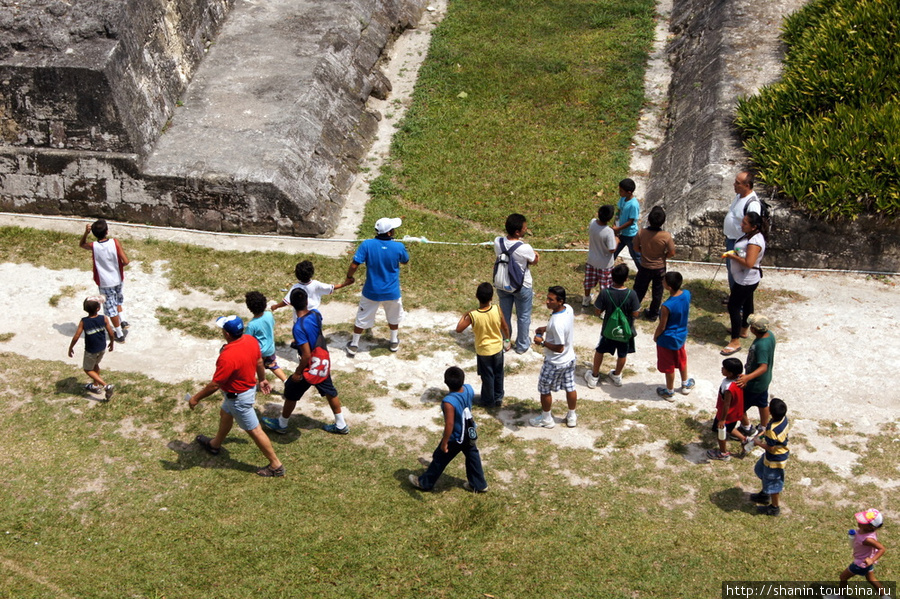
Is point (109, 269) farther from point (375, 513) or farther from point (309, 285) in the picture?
point (375, 513)

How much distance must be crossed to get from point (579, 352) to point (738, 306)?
2011 millimetres

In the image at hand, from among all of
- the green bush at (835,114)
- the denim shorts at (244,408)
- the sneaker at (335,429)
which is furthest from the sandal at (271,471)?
the green bush at (835,114)

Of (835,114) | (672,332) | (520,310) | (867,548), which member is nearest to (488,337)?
(520,310)

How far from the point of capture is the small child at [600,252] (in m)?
10.5

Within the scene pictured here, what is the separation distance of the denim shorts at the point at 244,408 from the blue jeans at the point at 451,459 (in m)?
1.68

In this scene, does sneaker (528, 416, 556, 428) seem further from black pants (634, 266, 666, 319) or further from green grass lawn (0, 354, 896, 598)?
black pants (634, 266, 666, 319)

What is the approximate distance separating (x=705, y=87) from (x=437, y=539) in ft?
35.7

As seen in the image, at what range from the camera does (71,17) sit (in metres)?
12.8

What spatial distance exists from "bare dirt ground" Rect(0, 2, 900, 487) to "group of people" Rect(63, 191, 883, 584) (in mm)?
272

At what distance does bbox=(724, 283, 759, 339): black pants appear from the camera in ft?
33.2

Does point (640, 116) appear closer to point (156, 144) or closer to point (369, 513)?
point (156, 144)

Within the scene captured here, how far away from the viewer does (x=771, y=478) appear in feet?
24.7

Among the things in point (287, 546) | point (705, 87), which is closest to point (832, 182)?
point (705, 87)

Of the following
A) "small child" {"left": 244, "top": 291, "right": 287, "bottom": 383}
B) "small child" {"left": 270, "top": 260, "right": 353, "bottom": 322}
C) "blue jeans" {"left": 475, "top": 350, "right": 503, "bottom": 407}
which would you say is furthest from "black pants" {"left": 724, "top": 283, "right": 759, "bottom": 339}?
"small child" {"left": 244, "top": 291, "right": 287, "bottom": 383}
